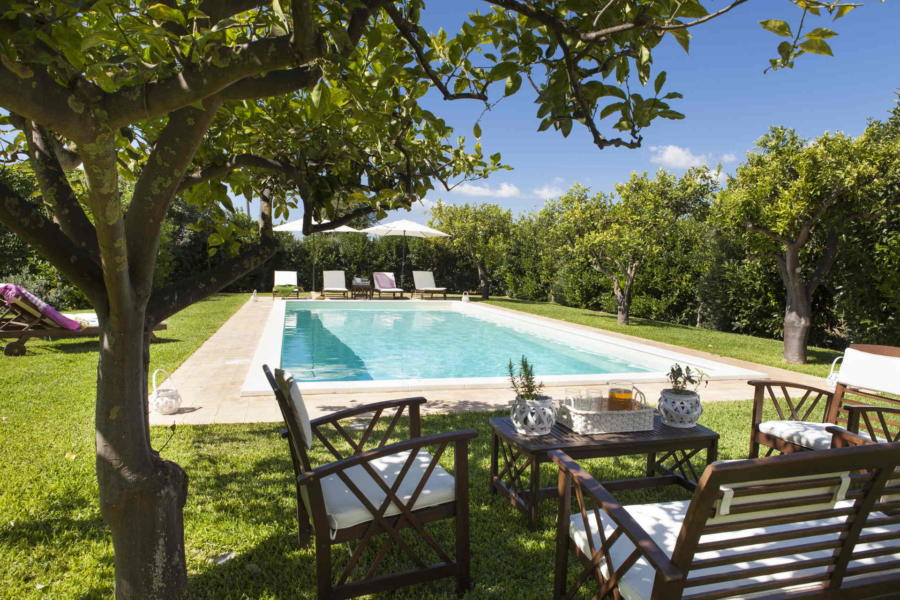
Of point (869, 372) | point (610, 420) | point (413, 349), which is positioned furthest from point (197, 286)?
point (413, 349)

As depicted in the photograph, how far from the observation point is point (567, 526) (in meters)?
2.50

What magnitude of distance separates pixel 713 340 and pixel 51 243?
41.4 feet

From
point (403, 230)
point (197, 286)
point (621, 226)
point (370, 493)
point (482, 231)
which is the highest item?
point (482, 231)

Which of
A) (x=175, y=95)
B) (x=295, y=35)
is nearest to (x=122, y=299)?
(x=175, y=95)

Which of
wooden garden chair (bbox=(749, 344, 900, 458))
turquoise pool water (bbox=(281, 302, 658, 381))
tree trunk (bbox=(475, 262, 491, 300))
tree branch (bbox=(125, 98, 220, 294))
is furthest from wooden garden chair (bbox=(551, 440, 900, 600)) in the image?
tree trunk (bbox=(475, 262, 491, 300))

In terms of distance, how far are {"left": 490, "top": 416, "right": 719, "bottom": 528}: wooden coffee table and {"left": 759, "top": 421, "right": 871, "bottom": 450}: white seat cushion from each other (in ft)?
2.35

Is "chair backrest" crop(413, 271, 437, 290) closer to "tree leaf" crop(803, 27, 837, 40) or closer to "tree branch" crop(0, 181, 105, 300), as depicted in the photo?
"tree branch" crop(0, 181, 105, 300)

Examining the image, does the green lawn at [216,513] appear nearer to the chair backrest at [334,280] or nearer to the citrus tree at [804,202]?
the citrus tree at [804,202]

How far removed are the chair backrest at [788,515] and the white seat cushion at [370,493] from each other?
1204mm

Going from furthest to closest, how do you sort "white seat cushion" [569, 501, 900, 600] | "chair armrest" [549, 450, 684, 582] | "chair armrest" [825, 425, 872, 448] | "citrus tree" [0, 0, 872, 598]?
"chair armrest" [825, 425, 872, 448], "white seat cushion" [569, 501, 900, 600], "chair armrest" [549, 450, 684, 582], "citrus tree" [0, 0, 872, 598]

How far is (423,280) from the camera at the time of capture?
23922 millimetres

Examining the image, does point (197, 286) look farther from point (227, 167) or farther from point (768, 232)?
point (768, 232)

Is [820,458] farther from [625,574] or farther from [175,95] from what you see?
[175,95]

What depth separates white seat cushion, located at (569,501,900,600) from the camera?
2.00 meters
